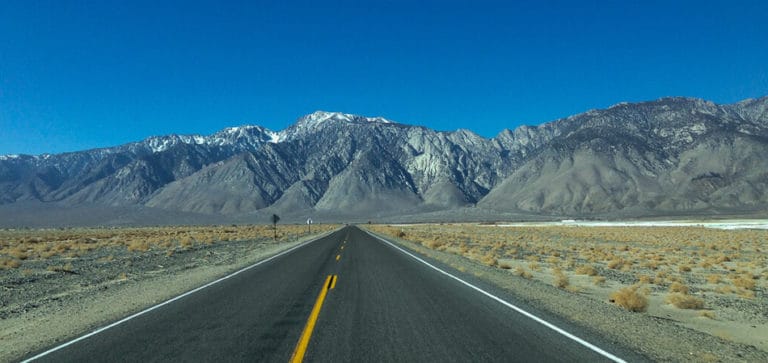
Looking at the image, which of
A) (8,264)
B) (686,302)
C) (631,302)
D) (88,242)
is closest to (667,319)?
(631,302)

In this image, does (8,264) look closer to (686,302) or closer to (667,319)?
(667,319)

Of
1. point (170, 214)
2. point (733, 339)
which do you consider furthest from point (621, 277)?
point (170, 214)

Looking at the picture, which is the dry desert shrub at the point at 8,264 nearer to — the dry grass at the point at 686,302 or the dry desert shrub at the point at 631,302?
the dry desert shrub at the point at 631,302

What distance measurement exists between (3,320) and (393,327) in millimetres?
8941

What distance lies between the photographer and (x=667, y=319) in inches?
415

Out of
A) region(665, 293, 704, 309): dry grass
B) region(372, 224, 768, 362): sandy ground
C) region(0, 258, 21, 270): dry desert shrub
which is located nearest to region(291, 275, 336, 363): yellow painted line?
region(372, 224, 768, 362): sandy ground

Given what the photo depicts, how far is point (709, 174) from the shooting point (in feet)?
513

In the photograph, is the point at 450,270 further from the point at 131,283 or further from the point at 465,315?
the point at 131,283

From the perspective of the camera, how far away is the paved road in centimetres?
691

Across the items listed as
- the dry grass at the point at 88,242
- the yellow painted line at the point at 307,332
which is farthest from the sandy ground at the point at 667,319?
the dry grass at the point at 88,242

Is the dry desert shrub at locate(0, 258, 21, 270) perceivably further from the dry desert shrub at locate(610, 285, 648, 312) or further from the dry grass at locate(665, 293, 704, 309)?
the dry grass at locate(665, 293, 704, 309)

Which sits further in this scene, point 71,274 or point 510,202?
point 510,202

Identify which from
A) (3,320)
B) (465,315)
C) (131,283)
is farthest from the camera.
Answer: (131,283)

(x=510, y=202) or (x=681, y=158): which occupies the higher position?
(x=681, y=158)
